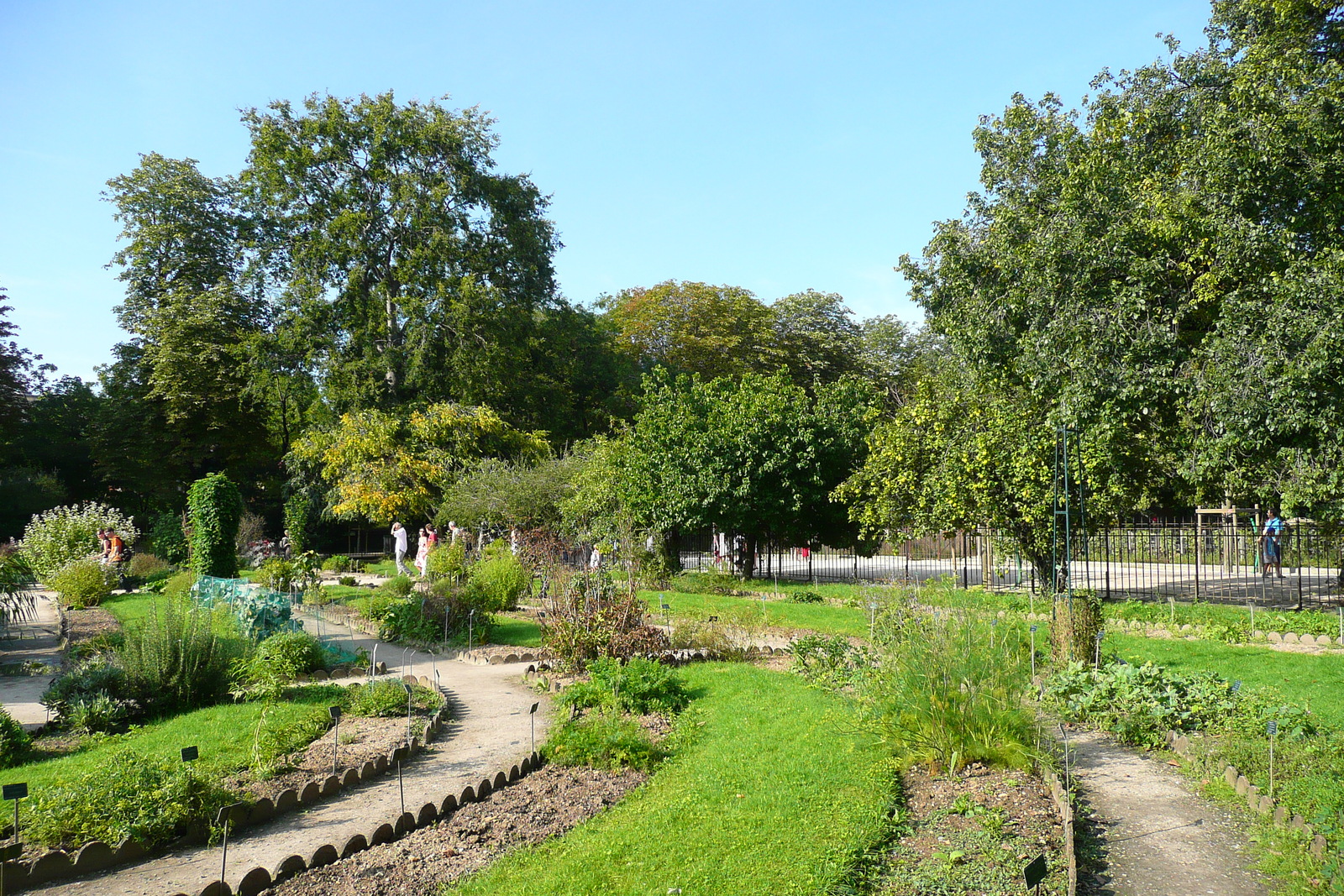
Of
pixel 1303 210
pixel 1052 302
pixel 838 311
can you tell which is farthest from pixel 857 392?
pixel 838 311

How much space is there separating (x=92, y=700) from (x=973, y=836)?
738cm

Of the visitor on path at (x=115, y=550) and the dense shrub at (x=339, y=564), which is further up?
the visitor on path at (x=115, y=550)

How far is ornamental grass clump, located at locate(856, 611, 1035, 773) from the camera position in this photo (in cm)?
575

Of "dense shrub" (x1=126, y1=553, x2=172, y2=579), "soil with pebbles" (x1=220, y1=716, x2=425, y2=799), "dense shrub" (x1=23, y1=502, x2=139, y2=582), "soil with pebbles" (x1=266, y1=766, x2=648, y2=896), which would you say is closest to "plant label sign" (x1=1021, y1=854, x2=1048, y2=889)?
"soil with pebbles" (x1=266, y1=766, x2=648, y2=896)

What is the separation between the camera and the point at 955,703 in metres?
5.82

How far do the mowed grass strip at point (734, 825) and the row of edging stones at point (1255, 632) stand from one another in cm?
577

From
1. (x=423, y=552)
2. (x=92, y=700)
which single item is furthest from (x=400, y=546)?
Answer: (x=92, y=700)

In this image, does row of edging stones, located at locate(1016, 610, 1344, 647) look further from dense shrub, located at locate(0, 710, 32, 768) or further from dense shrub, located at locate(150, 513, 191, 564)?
dense shrub, located at locate(150, 513, 191, 564)

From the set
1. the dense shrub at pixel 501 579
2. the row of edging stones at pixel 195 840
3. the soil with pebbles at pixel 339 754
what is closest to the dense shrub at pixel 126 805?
the row of edging stones at pixel 195 840

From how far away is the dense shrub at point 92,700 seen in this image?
23.4 ft

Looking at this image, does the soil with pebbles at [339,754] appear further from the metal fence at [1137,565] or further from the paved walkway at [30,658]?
the metal fence at [1137,565]

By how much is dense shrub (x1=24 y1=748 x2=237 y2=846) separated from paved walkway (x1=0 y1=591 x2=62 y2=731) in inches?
109

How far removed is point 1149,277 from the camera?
13.8 meters

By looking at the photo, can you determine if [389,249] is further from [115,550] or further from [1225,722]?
[1225,722]
